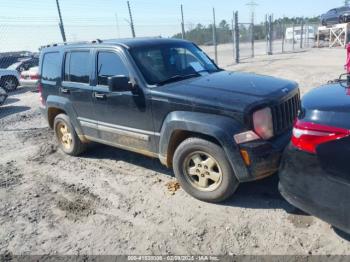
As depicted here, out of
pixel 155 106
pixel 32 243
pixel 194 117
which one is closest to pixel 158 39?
pixel 155 106

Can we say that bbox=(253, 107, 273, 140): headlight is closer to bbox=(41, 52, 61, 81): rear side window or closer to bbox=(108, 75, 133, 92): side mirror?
bbox=(108, 75, 133, 92): side mirror

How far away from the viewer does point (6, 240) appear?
367 cm

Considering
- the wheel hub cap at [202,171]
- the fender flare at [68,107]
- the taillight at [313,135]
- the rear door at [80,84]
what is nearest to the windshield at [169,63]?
the rear door at [80,84]

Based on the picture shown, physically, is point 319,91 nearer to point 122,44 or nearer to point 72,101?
point 122,44

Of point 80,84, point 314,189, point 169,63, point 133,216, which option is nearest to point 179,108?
point 169,63

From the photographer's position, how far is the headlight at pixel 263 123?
3572 millimetres

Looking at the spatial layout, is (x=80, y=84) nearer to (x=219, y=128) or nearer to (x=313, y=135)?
(x=219, y=128)

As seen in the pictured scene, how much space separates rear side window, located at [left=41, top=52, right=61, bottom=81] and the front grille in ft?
12.0

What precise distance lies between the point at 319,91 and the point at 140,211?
2.37 m

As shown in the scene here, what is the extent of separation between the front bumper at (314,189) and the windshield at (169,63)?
2077mm

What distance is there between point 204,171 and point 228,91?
0.97 m

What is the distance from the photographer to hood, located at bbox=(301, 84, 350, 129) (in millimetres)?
2510

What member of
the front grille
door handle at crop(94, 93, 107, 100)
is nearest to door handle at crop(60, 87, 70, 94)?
door handle at crop(94, 93, 107, 100)

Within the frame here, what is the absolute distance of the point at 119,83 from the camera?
4211 mm
